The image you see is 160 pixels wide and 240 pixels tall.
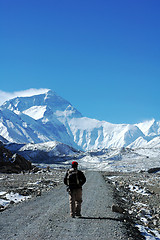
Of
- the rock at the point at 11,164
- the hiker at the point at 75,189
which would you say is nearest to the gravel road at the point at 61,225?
the hiker at the point at 75,189

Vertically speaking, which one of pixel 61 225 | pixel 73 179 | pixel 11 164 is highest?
pixel 73 179

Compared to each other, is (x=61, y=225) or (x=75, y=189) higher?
(x=75, y=189)

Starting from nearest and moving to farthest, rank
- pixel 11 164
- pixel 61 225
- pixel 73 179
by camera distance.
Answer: pixel 61 225 < pixel 73 179 < pixel 11 164

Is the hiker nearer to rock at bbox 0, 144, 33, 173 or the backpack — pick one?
the backpack

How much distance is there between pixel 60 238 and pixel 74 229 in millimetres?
1163

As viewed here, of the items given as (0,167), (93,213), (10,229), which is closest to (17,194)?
(93,213)

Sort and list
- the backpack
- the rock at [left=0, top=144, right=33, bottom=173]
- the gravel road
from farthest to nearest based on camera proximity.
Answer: the rock at [left=0, top=144, right=33, bottom=173] → the backpack → the gravel road

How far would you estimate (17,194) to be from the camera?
20.2 metres

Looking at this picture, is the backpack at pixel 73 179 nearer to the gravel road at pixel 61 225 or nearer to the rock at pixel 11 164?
the gravel road at pixel 61 225

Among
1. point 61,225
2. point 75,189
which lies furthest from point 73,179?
point 61,225

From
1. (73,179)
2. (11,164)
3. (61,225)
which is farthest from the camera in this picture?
(11,164)

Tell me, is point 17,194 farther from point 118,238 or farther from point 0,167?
point 0,167

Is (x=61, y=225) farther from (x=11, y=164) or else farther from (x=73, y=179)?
(x=11, y=164)

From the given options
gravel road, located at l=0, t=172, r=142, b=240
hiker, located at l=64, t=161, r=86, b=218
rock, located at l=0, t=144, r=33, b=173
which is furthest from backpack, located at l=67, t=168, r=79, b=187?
rock, located at l=0, t=144, r=33, b=173
